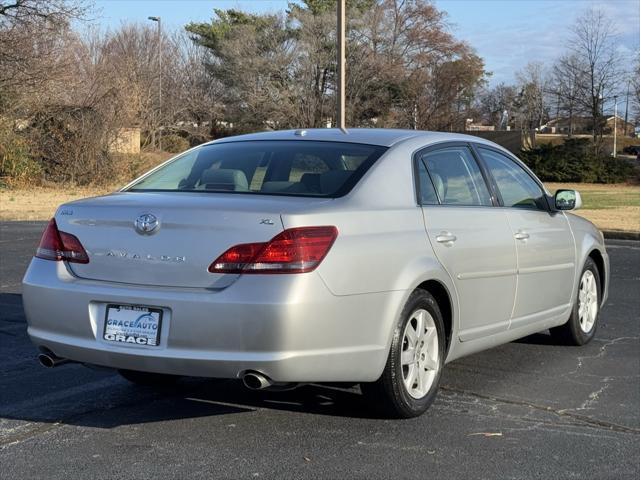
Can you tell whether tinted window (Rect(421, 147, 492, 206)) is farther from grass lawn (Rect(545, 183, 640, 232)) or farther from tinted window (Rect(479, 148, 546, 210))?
grass lawn (Rect(545, 183, 640, 232))

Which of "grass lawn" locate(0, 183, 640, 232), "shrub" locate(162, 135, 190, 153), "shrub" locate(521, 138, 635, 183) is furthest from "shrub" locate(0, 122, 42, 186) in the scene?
"shrub" locate(521, 138, 635, 183)

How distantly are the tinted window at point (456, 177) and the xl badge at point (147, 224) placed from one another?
1787 millimetres

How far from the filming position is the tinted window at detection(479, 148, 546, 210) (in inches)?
245

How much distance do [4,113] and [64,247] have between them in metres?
24.8

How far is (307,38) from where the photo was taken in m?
44.4

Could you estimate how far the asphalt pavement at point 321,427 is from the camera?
421cm

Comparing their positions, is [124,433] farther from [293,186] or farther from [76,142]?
[76,142]

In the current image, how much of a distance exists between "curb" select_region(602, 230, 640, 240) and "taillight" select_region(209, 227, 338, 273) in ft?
45.8

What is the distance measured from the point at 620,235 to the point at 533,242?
1186 cm

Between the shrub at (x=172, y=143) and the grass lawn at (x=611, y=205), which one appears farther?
the shrub at (x=172, y=143)

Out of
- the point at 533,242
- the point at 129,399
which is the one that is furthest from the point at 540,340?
the point at 129,399

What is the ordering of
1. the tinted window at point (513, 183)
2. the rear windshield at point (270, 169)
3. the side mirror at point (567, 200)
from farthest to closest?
1. the side mirror at point (567, 200)
2. the tinted window at point (513, 183)
3. the rear windshield at point (270, 169)

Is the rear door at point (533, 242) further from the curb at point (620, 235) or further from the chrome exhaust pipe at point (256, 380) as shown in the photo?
the curb at point (620, 235)

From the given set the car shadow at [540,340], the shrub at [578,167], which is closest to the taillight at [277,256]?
the car shadow at [540,340]
